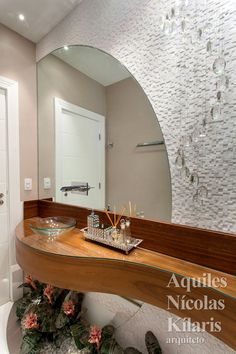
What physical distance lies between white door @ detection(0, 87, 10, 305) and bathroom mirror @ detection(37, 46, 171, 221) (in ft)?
1.07

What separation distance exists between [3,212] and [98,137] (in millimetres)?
1199

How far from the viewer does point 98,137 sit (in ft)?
5.33

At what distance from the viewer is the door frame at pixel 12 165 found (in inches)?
71.9

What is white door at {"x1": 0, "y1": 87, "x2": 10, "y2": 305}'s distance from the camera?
1.82 m

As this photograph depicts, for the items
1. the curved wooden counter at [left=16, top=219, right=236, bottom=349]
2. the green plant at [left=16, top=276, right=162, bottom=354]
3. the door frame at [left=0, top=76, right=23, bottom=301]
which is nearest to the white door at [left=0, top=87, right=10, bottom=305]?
the door frame at [left=0, top=76, right=23, bottom=301]

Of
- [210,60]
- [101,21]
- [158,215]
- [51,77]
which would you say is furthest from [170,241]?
[51,77]

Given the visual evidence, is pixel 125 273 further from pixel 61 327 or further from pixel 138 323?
pixel 61 327

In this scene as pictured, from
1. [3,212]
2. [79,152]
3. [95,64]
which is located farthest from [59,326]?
[95,64]

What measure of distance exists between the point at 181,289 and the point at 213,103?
0.92 metres

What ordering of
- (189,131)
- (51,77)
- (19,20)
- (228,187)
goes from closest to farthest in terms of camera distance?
1. (228,187)
2. (189,131)
3. (19,20)
4. (51,77)

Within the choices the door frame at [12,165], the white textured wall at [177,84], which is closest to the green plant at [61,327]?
the door frame at [12,165]

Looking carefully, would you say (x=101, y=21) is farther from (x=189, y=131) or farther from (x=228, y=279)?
(x=228, y=279)

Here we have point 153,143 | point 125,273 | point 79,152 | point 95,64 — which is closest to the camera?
point 125,273

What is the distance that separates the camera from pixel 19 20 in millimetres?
1727
